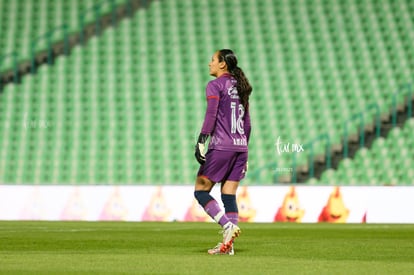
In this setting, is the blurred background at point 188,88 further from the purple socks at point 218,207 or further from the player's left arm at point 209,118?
the player's left arm at point 209,118

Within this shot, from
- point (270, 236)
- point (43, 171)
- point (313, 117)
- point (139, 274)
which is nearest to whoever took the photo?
point (139, 274)

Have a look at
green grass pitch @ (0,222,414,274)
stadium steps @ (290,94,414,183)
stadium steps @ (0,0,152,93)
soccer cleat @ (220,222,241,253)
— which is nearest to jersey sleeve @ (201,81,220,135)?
soccer cleat @ (220,222,241,253)

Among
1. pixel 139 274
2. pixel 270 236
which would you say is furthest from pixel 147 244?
pixel 139 274

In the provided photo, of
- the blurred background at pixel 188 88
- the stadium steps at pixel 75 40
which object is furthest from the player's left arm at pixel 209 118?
the stadium steps at pixel 75 40

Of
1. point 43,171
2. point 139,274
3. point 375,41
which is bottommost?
point 139,274

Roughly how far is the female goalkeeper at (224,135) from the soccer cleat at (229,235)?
10 cm

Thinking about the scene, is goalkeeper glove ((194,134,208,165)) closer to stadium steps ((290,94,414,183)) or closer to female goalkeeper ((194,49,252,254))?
female goalkeeper ((194,49,252,254))

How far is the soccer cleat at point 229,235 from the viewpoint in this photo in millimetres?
8852

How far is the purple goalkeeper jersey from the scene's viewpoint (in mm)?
9055

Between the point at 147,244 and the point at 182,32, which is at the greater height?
the point at 182,32

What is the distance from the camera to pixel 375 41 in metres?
24.0

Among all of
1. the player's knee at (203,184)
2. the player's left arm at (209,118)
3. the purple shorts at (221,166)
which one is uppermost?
the player's left arm at (209,118)

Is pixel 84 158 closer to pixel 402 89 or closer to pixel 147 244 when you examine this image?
pixel 402 89

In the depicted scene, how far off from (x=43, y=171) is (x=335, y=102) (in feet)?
21.4
